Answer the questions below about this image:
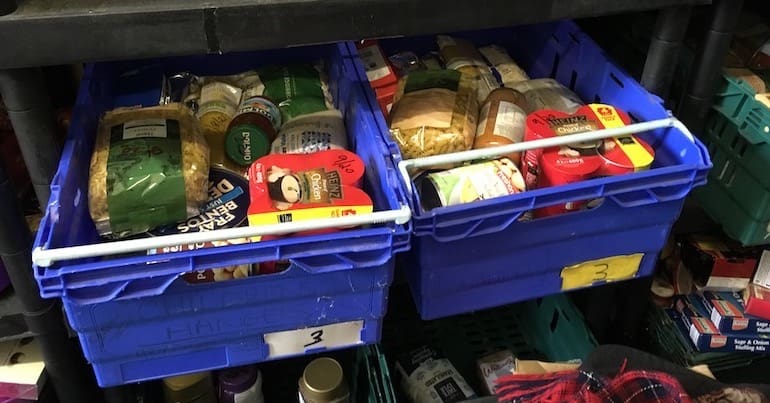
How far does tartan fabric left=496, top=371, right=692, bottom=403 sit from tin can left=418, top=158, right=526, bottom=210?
0.27 meters

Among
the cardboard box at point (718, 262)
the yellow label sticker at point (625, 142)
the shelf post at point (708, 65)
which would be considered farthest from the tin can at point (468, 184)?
the cardboard box at point (718, 262)

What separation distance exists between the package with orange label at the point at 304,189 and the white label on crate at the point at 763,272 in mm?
816

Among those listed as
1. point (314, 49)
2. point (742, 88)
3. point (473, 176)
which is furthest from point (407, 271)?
point (742, 88)

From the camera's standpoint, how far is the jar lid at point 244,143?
1.04 metres

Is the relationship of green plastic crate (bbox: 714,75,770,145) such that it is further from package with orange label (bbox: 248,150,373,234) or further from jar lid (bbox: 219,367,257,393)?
jar lid (bbox: 219,367,257,393)

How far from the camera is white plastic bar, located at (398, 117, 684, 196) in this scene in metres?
0.89

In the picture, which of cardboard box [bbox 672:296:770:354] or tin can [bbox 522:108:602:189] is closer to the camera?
tin can [bbox 522:108:602:189]

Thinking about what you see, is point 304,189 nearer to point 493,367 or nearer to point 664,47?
point 664,47

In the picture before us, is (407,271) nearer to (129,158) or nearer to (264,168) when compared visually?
(264,168)

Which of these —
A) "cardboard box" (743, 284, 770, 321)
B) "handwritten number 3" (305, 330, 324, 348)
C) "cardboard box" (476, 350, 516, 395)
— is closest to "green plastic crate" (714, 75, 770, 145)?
"cardboard box" (743, 284, 770, 321)

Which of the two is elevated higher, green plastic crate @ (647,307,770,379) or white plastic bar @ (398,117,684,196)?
white plastic bar @ (398,117,684,196)

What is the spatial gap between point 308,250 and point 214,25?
267 mm

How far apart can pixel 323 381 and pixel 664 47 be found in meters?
0.71

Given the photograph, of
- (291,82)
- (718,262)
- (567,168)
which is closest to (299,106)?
(291,82)
